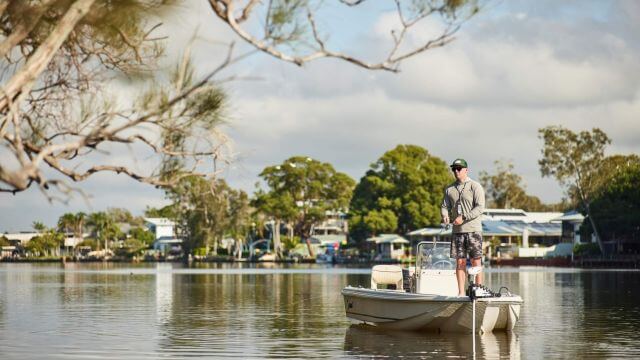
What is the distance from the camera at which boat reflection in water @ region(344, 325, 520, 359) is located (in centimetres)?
1585

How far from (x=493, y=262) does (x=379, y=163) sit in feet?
60.6

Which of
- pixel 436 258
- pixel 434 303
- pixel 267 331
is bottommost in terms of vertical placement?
→ pixel 267 331

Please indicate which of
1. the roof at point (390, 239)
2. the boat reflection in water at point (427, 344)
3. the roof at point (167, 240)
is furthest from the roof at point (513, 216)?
the boat reflection in water at point (427, 344)

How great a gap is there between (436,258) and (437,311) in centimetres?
101

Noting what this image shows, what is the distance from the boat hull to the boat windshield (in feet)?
2.05

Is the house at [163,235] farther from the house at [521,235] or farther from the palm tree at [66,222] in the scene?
the house at [521,235]

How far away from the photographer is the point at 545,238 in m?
111

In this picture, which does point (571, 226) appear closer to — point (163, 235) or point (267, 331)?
point (163, 235)

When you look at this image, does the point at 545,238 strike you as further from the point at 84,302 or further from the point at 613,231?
the point at 84,302

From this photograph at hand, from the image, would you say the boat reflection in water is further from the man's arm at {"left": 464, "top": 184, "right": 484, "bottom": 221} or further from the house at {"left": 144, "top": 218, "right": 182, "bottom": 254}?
the house at {"left": 144, "top": 218, "right": 182, "bottom": 254}

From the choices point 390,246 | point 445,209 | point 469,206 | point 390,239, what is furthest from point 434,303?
point 390,246

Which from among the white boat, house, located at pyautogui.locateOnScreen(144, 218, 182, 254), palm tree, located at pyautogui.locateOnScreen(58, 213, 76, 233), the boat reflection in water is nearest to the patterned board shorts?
the white boat

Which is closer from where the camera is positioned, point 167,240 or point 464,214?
point 464,214

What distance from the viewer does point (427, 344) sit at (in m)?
17.1
